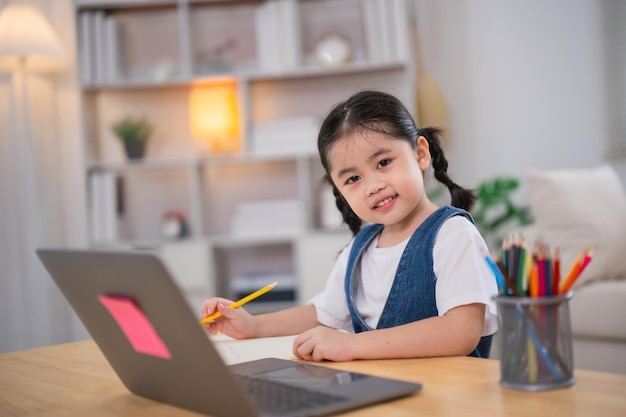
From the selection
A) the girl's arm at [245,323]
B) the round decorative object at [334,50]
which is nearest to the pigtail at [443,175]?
the girl's arm at [245,323]

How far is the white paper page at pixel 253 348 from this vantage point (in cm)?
107

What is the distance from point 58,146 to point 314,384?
3.25 meters

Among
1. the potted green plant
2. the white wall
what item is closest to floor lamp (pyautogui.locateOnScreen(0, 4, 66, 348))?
the potted green plant

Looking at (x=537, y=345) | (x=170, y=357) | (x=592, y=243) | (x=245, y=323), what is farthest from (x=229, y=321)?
(x=592, y=243)

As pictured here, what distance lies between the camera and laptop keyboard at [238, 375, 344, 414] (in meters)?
0.74

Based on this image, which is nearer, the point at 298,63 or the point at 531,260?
the point at 531,260

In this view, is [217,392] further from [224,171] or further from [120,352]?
[224,171]

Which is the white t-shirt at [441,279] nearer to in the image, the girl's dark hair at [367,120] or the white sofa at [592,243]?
the girl's dark hair at [367,120]

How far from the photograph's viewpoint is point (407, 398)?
78cm

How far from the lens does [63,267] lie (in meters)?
0.85

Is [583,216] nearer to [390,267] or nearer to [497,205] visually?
[497,205]

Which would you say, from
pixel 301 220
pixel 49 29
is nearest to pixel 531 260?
pixel 301 220

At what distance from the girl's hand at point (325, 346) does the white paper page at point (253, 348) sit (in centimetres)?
4

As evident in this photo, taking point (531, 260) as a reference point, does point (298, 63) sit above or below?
above
